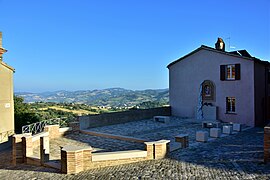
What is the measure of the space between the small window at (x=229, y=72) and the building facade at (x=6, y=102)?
17.1 metres

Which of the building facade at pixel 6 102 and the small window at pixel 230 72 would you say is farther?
the small window at pixel 230 72

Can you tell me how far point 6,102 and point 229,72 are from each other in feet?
59.0

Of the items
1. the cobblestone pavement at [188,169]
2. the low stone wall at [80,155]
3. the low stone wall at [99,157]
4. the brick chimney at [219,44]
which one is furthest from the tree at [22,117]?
the brick chimney at [219,44]

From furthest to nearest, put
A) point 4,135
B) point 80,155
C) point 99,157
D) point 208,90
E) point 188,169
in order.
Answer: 1. point 208,90
2. point 4,135
3. point 99,157
4. point 80,155
5. point 188,169

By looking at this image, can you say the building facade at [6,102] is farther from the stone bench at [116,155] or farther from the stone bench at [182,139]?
the stone bench at [182,139]

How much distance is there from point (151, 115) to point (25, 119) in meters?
12.8

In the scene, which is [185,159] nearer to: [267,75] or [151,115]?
[151,115]

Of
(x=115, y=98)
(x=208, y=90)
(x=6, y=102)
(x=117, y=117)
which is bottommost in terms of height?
(x=117, y=117)

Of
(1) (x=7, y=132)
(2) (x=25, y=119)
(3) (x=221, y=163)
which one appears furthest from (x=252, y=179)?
(2) (x=25, y=119)

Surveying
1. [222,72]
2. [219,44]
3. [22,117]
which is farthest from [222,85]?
[22,117]

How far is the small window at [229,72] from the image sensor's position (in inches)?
787

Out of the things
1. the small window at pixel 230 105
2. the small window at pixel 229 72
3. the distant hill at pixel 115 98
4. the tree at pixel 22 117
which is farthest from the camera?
the distant hill at pixel 115 98

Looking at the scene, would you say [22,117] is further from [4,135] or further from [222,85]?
[222,85]

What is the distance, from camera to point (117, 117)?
19422 mm
